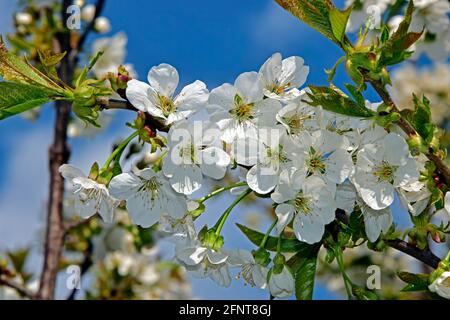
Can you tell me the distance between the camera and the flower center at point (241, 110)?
37.3 inches

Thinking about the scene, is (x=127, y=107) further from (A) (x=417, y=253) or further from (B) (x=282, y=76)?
(A) (x=417, y=253)

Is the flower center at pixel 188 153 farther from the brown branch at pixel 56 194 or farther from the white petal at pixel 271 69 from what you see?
the brown branch at pixel 56 194

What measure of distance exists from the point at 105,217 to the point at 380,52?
474mm

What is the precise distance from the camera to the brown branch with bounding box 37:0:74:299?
2.12 meters

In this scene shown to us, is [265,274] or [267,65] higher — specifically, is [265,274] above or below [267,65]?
below

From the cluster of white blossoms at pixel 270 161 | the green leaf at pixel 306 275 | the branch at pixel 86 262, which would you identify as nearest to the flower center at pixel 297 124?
the cluster of white blossoms at pixel 270 161

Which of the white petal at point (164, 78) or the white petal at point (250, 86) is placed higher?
the white petal at point (164, 78)

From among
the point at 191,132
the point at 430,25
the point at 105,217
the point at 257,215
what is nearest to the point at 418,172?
the point at 191,132

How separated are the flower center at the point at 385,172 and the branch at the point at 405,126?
0.05 meters

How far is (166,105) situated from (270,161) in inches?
6.8

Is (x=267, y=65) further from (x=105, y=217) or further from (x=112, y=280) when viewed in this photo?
(x=112, y=280)

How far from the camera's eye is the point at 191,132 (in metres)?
0.92

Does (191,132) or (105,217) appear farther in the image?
(105,217)

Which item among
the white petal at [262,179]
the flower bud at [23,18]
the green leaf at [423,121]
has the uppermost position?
the flower bud at [23,18]
